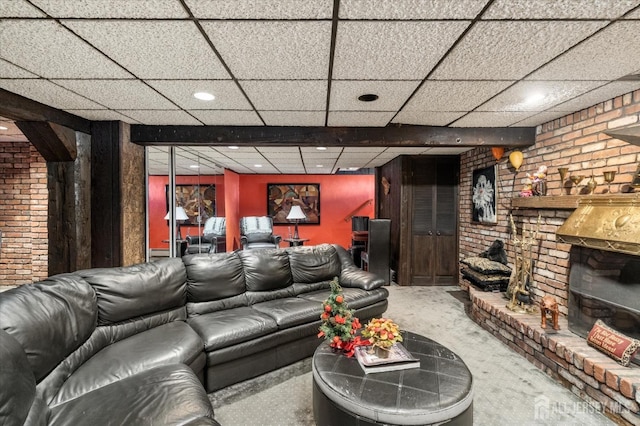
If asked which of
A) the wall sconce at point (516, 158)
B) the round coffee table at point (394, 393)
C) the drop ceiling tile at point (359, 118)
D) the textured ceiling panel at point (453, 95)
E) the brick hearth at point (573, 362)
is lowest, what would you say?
the brick hearth at point (573, 362)

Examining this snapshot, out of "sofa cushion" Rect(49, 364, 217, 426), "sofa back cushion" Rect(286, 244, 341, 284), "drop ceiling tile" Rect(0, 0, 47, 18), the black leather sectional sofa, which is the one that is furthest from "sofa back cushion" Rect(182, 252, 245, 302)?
"drop ceiling tile" Rect(0, 0, 47, 18)

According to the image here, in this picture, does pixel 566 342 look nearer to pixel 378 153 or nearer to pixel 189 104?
pixel 378 153

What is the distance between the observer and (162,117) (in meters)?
2.92

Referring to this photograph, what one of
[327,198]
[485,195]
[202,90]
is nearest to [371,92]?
[202,90]

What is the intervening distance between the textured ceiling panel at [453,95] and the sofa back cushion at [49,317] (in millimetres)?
2749

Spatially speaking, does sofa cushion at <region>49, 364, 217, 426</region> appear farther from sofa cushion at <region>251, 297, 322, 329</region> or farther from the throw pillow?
the throw pillow

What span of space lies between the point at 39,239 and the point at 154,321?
11.8 feet

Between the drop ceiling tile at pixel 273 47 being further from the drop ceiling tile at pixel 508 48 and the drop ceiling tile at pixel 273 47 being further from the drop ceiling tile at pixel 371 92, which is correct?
the drop ceiling tile at pixel 508 48

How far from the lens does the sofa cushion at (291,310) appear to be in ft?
8.37

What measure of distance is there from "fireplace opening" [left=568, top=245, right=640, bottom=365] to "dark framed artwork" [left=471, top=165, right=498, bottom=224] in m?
1.44

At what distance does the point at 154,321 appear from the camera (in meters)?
2.36

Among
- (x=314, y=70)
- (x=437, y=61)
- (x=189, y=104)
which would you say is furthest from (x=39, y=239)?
(x=437, y=61)

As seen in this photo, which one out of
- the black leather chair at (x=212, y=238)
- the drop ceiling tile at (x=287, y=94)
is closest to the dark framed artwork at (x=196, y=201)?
the black leather chair at (x=212, y=238)

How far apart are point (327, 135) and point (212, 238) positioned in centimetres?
403
